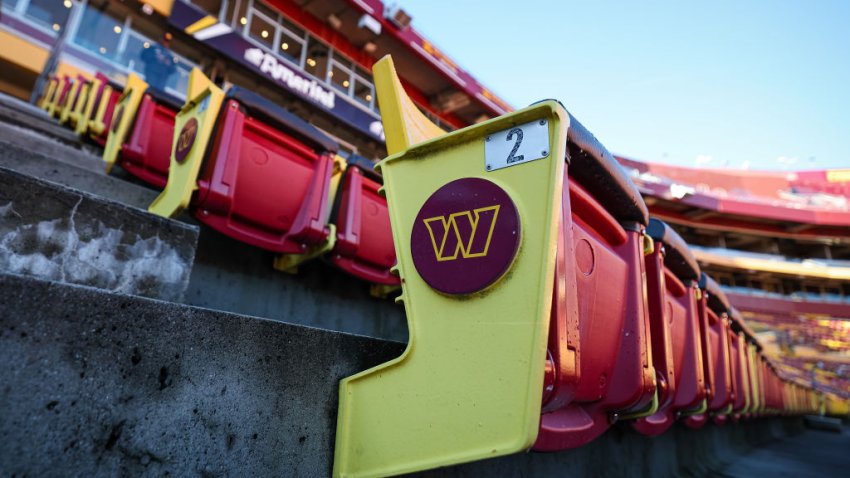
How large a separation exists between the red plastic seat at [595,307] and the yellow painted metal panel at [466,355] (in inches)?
3.2

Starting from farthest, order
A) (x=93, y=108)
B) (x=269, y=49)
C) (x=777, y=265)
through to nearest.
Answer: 1. (x=777, y=265)
2. (x=269, y=49)
3. (x=93, y=108)

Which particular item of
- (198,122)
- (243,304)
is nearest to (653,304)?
(243,304)

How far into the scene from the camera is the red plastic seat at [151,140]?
7.91ft

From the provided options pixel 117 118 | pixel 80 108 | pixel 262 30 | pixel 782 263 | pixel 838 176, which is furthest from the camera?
pixel 838 176

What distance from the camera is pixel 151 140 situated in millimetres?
2467

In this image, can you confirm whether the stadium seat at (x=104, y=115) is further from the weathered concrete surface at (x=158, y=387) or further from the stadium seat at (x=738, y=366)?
the stadium seat at (x=738, y=366)

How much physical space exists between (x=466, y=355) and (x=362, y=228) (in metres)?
1.63

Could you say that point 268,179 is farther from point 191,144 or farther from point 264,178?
point 191,144

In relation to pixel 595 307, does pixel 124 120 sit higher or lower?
higher

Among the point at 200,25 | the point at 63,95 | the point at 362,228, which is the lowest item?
the point at 362,228

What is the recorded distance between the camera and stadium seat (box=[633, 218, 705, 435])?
135cm

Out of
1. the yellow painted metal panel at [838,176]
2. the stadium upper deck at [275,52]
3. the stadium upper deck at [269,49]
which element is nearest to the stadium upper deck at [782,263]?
the stadium upper deck at [275,52]

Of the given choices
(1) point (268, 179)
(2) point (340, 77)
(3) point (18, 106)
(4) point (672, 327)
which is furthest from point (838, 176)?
(3) point (18, 106)

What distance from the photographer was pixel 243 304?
6.50ft
